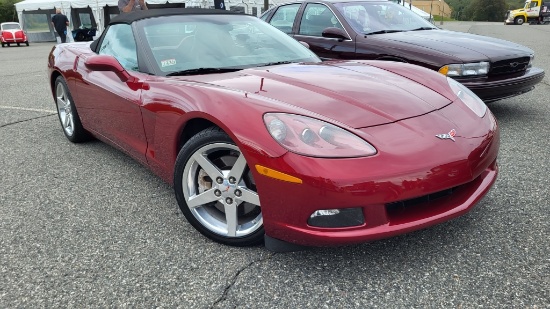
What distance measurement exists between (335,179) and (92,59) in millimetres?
1882

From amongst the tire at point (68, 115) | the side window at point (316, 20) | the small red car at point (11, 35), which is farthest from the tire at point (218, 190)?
the small red car at point (11, 35)

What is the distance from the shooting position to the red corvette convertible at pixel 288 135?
1828 mm

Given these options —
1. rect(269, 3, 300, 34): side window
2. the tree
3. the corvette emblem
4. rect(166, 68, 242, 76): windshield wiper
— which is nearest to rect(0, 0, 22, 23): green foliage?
rect(269, 3, 300, 34): side window

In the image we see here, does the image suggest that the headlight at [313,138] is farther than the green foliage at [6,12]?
No

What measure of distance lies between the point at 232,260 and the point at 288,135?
2.26 ft

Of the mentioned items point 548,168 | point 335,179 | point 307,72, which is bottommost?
point 548,168

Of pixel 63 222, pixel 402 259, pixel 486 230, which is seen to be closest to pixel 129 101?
A: pixel 63 222

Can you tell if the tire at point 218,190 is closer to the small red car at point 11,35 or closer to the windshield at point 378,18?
the windshield at point 378,18

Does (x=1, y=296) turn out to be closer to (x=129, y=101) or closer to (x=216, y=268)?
(x=216, y=268)

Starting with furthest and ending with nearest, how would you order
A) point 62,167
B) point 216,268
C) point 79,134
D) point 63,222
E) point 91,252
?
point 79,134 < point 62,167 < point 63,222 < point 91,252 < point 216,268

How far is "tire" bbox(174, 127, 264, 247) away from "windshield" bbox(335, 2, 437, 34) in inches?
131

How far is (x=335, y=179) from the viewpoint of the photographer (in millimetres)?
1765

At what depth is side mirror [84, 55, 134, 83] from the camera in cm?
282

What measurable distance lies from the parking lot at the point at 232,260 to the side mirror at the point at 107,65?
762mm
